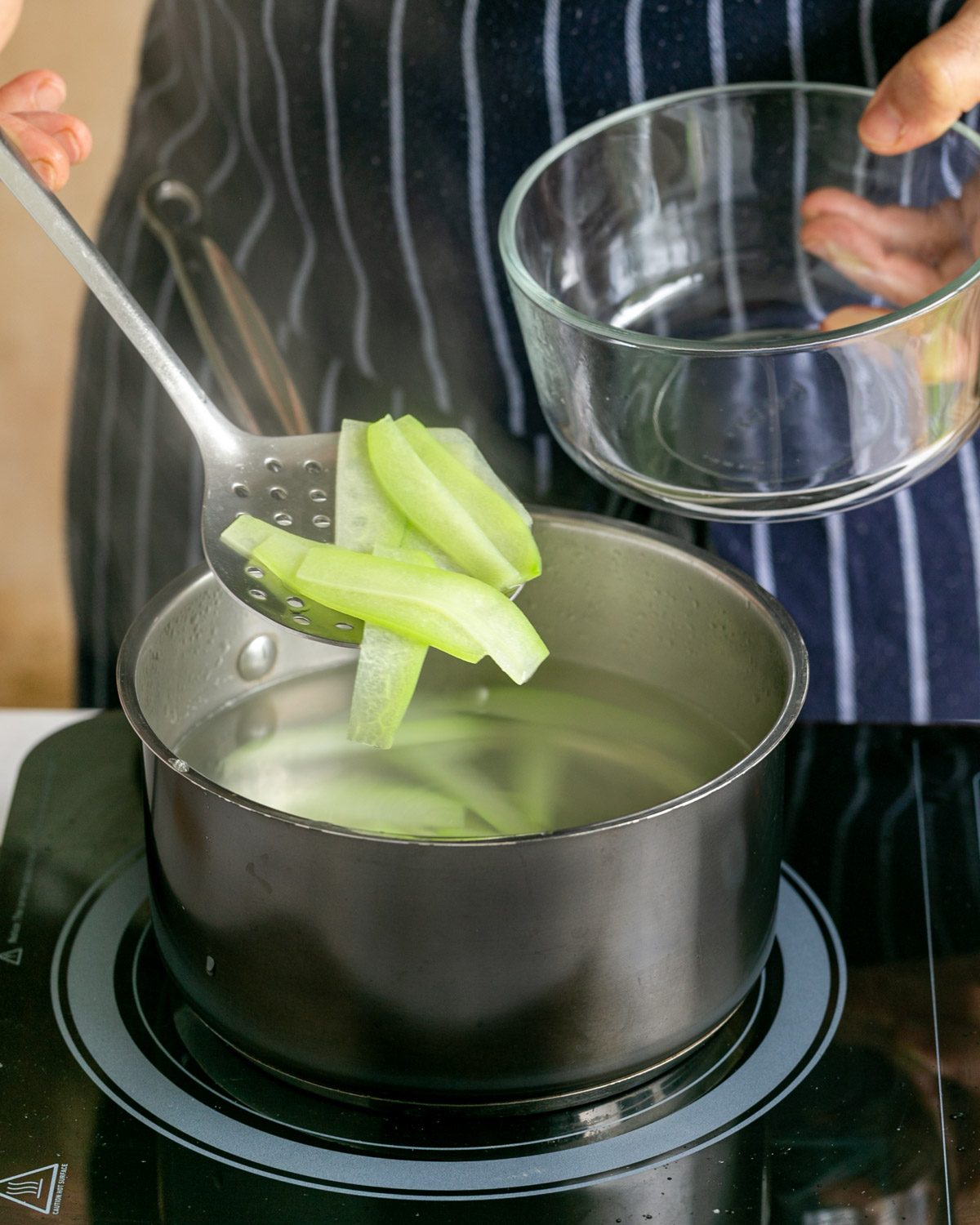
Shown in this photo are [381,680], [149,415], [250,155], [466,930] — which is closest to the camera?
[466,930]

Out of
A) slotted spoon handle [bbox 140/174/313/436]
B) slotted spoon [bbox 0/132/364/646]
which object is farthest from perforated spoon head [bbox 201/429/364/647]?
slotted spoon handle [bbox 140/174/313/436]

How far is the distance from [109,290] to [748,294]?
35 cm

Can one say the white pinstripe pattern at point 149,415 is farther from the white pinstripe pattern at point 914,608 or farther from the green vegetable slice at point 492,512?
the white pinstripe pattern at point 914,608

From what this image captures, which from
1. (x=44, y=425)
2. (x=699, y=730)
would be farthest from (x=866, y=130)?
(x=44, y=425)

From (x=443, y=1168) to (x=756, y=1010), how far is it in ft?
0.53

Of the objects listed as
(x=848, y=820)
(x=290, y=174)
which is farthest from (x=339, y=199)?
(x=848, y=820)

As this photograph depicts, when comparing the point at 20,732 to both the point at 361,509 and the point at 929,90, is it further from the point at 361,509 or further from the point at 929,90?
the point at 929,90

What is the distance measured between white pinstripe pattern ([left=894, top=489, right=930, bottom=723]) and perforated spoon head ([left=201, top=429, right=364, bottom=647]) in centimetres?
41

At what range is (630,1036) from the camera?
1.86 feet

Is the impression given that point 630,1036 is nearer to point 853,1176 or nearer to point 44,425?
point 853,1176

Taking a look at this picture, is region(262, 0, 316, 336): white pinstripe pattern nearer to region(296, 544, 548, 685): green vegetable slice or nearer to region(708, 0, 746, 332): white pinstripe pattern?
region(708, 0, 746, 332): white pinstripe pattern

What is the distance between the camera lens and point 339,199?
3.01ft

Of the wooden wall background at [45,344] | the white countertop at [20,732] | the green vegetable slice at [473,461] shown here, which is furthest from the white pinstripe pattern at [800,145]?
the wooden wall background at [45,344]

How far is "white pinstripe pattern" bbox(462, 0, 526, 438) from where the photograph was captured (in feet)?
2.77
